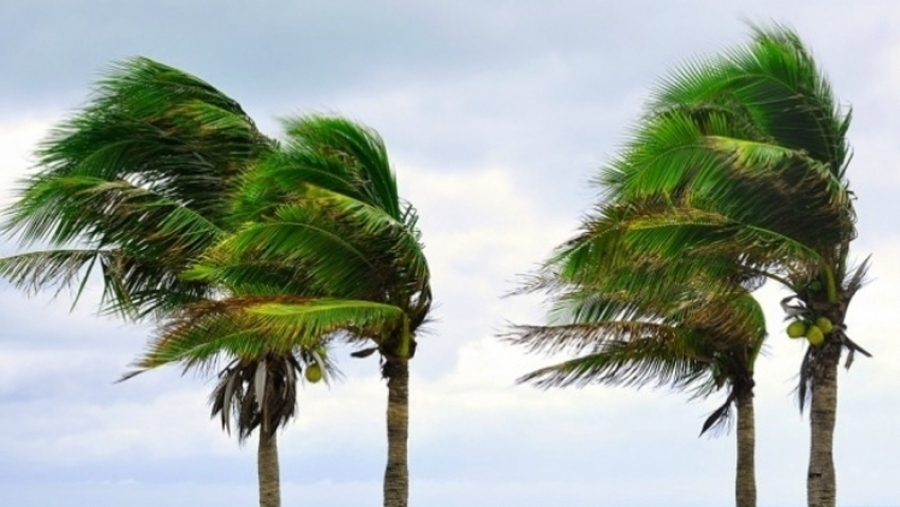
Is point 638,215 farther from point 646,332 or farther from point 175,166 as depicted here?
point 175,166

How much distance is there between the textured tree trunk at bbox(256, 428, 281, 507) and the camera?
29.5 m

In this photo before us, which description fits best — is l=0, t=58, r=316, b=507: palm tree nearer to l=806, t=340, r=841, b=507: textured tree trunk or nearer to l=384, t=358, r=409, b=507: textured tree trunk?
l=384, t=358, r=409, b=507: textured tree trunk

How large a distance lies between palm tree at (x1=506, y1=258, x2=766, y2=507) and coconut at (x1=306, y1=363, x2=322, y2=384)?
3.61 m

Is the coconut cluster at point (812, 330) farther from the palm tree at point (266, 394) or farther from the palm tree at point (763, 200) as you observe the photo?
the palm tree at point (266, 394)

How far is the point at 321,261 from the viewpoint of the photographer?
2448 centimetres

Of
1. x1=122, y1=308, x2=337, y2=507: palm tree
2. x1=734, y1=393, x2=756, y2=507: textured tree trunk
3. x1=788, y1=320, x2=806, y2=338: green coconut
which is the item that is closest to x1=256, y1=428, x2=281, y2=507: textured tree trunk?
x1=122, y1=308, x2=337, y2=507: palm tree

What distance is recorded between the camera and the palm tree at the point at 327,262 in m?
23.4

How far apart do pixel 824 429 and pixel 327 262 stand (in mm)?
7806

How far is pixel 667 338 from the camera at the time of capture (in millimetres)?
27656

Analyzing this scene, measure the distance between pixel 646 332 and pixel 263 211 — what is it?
274 inches

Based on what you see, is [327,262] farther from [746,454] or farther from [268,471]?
[746,454]

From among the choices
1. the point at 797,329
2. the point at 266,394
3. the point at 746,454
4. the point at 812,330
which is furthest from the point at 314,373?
the point at 812,330

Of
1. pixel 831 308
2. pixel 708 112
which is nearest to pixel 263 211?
pixel 708 112

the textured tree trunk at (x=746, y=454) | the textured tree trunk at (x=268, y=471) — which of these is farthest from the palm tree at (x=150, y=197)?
the textured tree trunk at (x=746, y=454)
